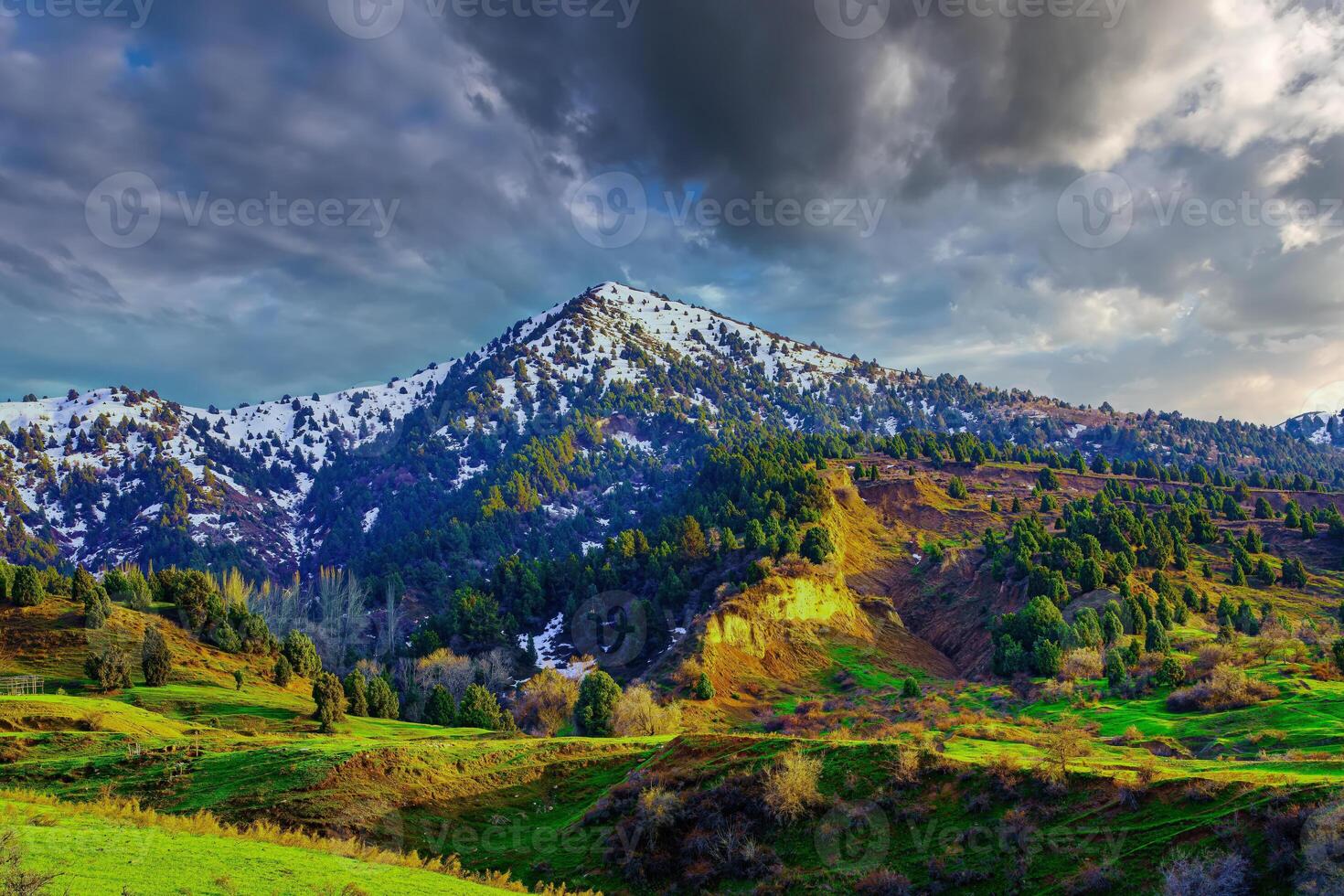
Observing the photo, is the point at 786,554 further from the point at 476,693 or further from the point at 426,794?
the point at 426,794

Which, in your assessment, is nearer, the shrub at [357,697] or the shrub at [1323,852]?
the shrub at [1323,852]

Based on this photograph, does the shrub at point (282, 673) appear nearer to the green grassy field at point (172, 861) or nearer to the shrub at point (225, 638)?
the shrub at point (225, 638)

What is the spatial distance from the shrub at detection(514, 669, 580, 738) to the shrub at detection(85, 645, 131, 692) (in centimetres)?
3984

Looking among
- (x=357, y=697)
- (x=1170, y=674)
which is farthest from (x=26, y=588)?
(x=1170, y=674)

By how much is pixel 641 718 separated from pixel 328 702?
28332 mm

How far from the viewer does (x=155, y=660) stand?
62156 millimetres

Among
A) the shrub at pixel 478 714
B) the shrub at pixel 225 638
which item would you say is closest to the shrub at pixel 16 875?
the shrub at pixel 478 714

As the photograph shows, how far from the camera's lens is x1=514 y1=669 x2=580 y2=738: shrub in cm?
8219

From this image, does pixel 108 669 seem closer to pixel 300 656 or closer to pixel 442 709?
pixel 300 656

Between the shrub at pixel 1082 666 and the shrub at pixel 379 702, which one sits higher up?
the shrub at pixel 1082 666

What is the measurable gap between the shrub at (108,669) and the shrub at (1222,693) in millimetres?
90058

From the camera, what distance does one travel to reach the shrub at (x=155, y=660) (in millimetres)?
62031

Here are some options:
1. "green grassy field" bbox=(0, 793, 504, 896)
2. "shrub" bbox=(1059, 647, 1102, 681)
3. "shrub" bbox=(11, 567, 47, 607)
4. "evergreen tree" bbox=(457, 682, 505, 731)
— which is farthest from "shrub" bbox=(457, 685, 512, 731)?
"shrub" bbox=(1059, 647, 1102, 681)

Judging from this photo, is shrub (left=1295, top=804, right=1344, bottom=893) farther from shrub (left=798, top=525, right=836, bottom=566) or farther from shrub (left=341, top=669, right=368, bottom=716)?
shrub (left=798, top=525, right=836, bottom=566)
